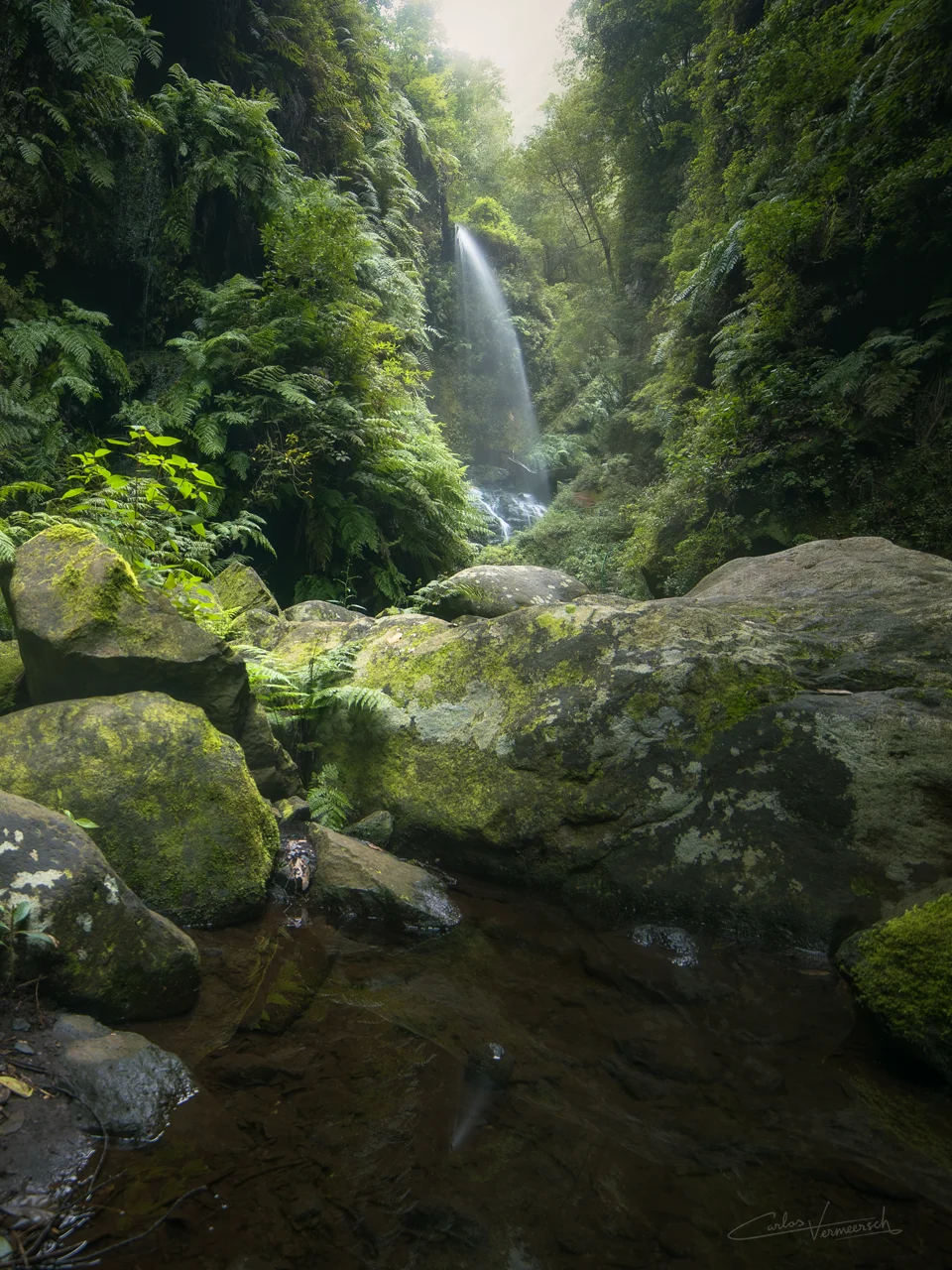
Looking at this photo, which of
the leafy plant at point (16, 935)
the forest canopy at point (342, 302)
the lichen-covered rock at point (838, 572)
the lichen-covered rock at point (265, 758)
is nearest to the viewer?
A: the leafy plant at point (16, 935)

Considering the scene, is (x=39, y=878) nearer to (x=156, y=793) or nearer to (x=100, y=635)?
(x=156, y=793)

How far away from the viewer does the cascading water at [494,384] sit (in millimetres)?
19438

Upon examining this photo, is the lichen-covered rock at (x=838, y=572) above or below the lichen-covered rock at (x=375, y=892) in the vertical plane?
above

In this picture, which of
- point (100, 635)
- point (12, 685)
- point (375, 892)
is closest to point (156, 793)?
point (100, 635)

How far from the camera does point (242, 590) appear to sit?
6176 mm

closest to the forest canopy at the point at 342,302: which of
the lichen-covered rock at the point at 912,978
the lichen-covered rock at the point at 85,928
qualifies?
the lichen-covered rock at the point at 85,928

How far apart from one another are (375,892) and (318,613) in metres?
3.89

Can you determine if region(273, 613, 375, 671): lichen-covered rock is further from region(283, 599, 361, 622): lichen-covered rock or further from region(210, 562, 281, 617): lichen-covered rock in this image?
region(283, 599, 361, 622): lichen-covered rock

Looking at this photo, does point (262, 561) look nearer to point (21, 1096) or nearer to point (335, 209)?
point (335, 209)

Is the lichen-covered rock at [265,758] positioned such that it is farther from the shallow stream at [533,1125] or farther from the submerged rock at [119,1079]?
the submerged rock at [119,1079]

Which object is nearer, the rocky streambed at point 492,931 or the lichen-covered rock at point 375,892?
the rocky streambed at point 492,931

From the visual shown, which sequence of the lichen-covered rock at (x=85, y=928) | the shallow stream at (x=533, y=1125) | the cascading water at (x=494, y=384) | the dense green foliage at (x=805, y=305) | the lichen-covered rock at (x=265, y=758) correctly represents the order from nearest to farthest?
the shallow stream at (x=533, y=1125) → the lichen-covered rock at (x=85, y=928) → the lichen-covered rock at (x=265, y=758) → the dense green foliage at (x=805, y=305) → the cascading water at (x=494, y=384)

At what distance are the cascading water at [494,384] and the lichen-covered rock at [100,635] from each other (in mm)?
15445

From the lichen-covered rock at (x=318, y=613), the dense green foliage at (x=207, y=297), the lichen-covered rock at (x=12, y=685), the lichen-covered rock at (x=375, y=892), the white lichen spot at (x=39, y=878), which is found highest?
the dense green foliage at (x=207, y=297)
